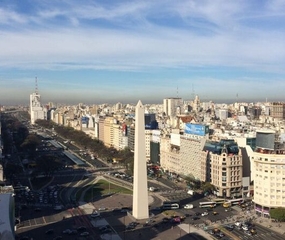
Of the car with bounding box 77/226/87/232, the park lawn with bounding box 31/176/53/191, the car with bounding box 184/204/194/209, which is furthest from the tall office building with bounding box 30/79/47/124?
the car with bounding box 77/226/87/232

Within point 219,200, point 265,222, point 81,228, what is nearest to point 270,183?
point 265,222

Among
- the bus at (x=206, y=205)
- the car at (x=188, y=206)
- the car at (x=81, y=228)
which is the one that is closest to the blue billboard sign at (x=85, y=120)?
the car at (x=188, y=206)

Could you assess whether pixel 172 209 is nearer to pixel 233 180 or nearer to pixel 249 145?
pixel 233 180

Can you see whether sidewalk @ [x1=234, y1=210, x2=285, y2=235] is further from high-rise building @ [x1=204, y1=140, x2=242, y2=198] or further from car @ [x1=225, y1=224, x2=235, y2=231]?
high-rise building @ [x1=204, y1=140, x2=242, y2=198]

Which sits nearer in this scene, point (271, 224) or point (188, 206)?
point (271, 224)

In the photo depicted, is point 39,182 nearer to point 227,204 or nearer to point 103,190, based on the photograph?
point 103,190

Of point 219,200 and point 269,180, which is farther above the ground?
point 269,180

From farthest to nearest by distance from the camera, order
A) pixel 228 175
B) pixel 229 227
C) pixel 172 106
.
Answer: pixel 172 106, pixel 228 175, pixel 229 227

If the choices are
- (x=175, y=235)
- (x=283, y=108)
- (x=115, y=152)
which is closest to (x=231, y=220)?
(x=175, y=235)

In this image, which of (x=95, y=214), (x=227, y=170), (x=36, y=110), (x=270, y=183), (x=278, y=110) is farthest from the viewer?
(x=36, y=110)
